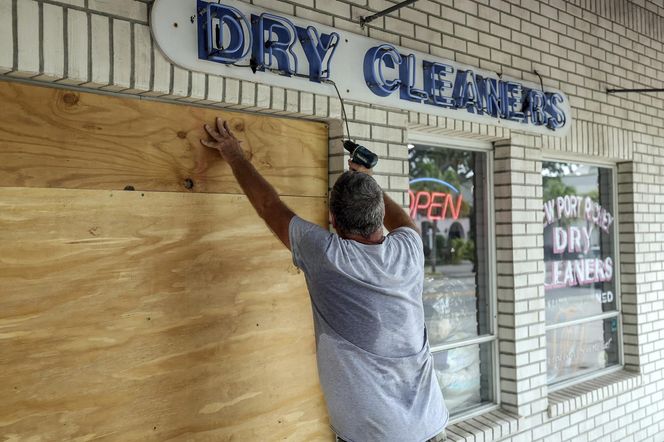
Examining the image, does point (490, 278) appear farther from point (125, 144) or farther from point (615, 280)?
point (125, 144)

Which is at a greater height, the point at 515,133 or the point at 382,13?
the point at 382,13

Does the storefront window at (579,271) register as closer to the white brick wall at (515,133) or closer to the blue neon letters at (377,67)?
the white brick wall at (515,133)

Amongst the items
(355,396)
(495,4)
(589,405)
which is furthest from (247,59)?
(589,405)

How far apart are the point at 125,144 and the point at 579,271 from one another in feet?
13.3

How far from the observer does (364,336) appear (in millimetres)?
2275

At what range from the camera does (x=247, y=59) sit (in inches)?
106

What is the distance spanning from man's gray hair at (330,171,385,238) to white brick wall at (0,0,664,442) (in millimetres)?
686

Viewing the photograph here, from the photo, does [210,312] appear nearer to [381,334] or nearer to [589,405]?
[381,334]

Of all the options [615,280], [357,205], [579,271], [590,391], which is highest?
[357,205]

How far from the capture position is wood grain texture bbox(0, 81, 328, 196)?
218 cm

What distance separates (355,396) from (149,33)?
1.68 metres

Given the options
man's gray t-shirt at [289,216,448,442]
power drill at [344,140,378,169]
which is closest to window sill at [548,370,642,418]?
man's gray t-shirt at [289,216,448,442]

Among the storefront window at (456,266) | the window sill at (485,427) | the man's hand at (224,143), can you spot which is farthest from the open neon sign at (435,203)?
the man's hand at (224,143)

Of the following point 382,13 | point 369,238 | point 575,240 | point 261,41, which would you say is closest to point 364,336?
point 369,238
